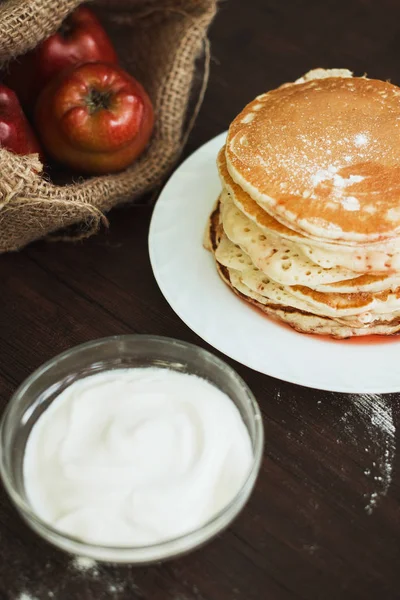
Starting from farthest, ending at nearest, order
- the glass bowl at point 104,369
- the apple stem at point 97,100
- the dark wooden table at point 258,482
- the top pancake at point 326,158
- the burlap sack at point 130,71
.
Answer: the apple stem at point 97,100 → the burlap sack at point 130,71 → the top pancake at point 326,158 → the dark wooden table at point 258,482 → the glass bowl at point 104,369

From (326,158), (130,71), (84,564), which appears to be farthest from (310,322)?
(130,71)

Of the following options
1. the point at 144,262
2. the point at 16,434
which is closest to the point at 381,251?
the point at 144,262

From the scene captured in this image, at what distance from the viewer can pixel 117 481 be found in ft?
3.14

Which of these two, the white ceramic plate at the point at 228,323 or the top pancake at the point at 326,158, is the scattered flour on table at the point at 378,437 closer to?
the white ceramic plate at the point at 228,323

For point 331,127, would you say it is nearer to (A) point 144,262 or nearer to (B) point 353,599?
(A) point 144,262

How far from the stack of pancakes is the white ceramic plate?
3 cm

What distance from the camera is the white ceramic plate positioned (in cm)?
116

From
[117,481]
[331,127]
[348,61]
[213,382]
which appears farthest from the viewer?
[348,61]

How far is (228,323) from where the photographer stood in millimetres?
1244

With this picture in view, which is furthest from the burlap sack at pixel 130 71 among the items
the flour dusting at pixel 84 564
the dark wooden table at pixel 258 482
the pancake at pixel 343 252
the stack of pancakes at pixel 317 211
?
the flour dusting at pixel 84 564

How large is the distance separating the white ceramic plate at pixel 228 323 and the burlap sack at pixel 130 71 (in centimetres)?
11

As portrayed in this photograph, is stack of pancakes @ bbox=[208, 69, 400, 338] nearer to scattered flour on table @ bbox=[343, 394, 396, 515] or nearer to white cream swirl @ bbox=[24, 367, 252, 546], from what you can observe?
scattered flour on table @ bbox=[343, 394, 396, 515]

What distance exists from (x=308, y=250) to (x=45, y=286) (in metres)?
0.52

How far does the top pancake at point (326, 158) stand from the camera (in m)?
1.13
